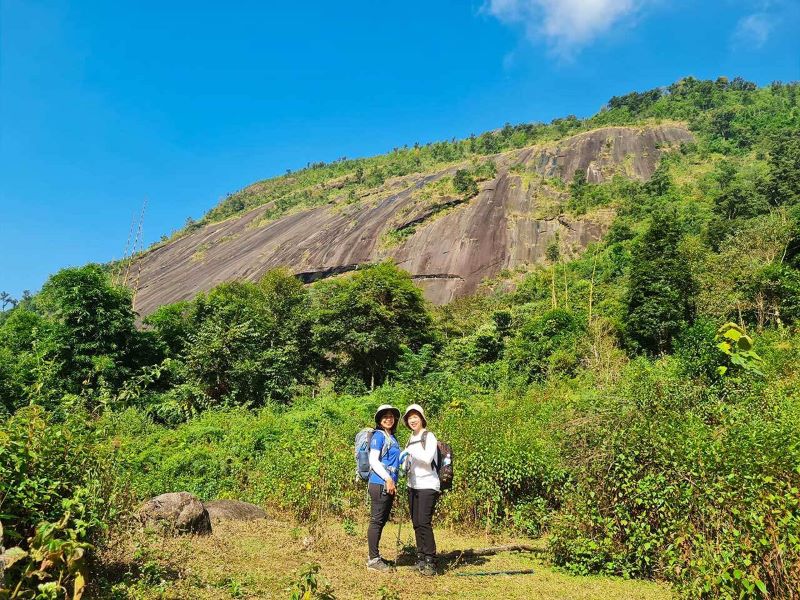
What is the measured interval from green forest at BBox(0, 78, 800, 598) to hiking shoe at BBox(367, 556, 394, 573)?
1.74 m

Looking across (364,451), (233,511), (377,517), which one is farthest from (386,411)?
(233,511)

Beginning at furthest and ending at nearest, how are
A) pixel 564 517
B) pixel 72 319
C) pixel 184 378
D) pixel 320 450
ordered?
1. pixel 184 378
2. pixel 72 319
3. pixel 320 450
4. pixel 564 517

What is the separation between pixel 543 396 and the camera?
11672mm

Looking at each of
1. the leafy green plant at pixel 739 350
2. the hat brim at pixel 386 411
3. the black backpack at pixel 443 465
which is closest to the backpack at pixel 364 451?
the hat brim at pixel 386 411

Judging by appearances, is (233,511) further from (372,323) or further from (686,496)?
(372,323)

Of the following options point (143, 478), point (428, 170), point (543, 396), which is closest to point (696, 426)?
point (543, 396)

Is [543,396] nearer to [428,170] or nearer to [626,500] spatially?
[626,500]

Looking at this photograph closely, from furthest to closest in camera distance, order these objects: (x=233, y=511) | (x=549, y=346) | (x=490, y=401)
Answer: (x=549, y=346) → (x=490, y=401) → (x=233, y=511)

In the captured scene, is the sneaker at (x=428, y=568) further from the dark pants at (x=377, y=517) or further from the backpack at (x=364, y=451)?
the backpack at (x=364, y=451)

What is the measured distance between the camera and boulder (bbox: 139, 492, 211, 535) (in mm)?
5258

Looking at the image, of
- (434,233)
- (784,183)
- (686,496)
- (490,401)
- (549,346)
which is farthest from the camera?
(434,233)

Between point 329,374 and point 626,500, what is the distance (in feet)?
77.0

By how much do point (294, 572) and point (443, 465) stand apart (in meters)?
1.62

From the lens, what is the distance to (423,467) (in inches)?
195
